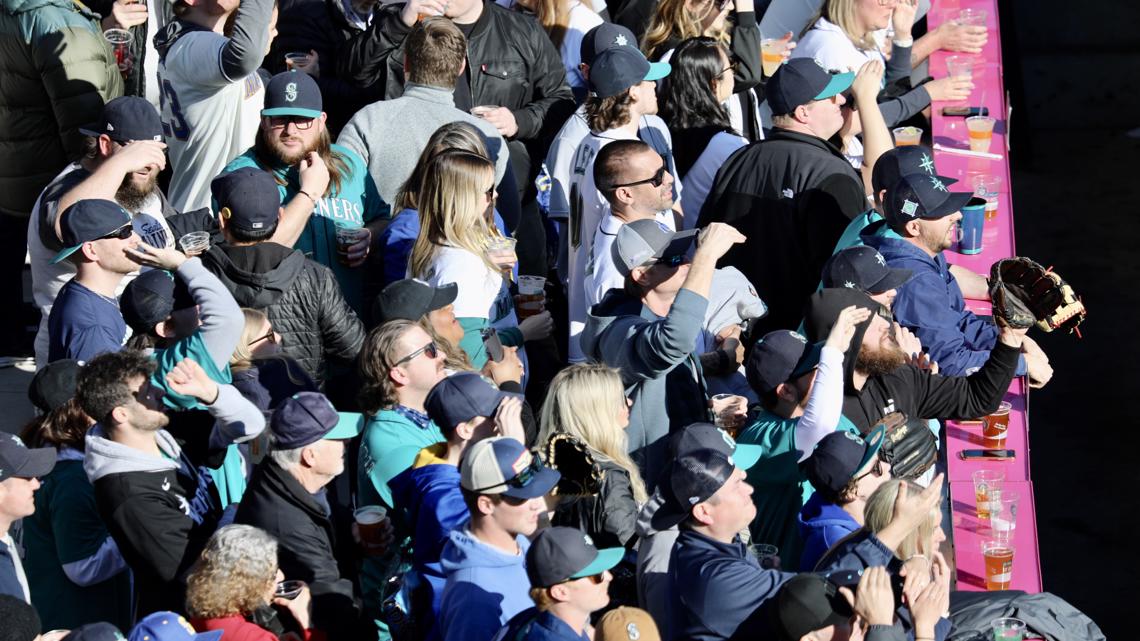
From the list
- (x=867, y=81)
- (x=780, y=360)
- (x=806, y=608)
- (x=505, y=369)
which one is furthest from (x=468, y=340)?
(x=867, y=81)

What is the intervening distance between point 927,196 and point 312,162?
8.54ft

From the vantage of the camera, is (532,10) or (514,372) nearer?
(514,372)

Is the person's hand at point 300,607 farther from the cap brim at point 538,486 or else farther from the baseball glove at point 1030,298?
the baseball glove at point 1030,298

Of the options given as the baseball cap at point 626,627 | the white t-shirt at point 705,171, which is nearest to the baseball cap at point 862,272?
the white t-shirt at point 705,171

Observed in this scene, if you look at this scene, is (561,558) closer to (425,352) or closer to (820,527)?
(820,527)

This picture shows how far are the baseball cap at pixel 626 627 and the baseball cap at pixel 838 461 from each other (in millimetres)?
1003

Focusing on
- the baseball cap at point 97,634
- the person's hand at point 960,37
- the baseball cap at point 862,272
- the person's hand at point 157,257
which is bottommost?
the person's hand at point 960,37

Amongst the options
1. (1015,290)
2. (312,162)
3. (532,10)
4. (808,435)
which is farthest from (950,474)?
(532,10)

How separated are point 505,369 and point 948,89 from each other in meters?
4.12

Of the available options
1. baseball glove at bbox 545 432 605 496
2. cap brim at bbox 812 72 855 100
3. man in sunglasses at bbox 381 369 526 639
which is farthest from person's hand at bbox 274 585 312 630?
cap brim at bbox 812 72 855 100

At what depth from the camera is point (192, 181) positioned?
23.5 feet

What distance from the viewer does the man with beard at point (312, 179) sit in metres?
6.33

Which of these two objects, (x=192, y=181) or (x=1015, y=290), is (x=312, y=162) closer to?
(x=192, y=181)

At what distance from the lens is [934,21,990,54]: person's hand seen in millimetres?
9508
